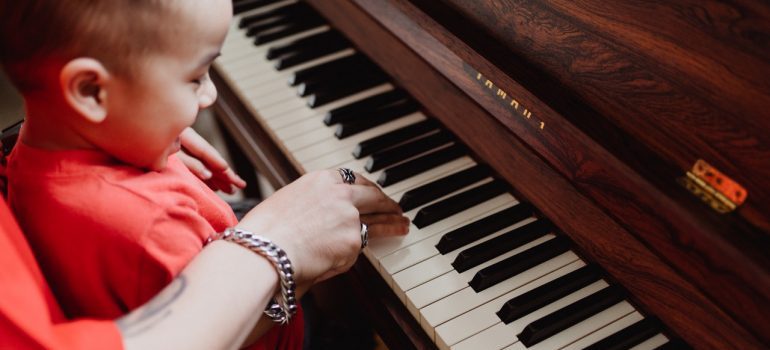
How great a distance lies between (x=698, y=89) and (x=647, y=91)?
88 millimetres

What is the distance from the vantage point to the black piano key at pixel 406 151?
142 centimetres

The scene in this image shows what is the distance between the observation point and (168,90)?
0.89 m

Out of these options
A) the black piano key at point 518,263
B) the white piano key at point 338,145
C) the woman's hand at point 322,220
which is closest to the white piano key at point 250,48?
the white piano key at point 338,145

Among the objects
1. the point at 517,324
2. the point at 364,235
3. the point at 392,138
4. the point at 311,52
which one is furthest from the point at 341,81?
the point at 517,324

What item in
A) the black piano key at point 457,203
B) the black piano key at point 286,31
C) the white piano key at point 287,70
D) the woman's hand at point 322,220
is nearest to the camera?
the woman's hand at point 322,220

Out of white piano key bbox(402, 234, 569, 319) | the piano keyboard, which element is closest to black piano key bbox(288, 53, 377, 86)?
the piano keyboard

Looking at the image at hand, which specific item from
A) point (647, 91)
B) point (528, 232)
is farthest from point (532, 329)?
point (647, 91)

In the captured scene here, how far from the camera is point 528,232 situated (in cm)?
123

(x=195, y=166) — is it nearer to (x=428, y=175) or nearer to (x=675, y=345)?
(x=428, y=175)

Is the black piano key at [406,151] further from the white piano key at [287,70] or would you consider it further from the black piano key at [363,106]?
the white piano key at [287,70]

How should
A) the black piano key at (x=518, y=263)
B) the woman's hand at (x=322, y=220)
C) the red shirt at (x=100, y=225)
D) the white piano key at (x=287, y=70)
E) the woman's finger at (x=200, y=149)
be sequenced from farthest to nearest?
the white piano key at (x=287, y=70), the woman's finger at (x=200, y=149), the black piano key at (x=518, y=263), the woman's hand at (x=322, y=220), the red shirt at (x=100, y=225)

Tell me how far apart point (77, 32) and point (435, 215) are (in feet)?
2.37

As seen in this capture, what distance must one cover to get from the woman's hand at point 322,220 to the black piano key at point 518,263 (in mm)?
179

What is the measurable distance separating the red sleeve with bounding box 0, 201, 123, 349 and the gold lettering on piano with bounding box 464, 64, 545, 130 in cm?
74
